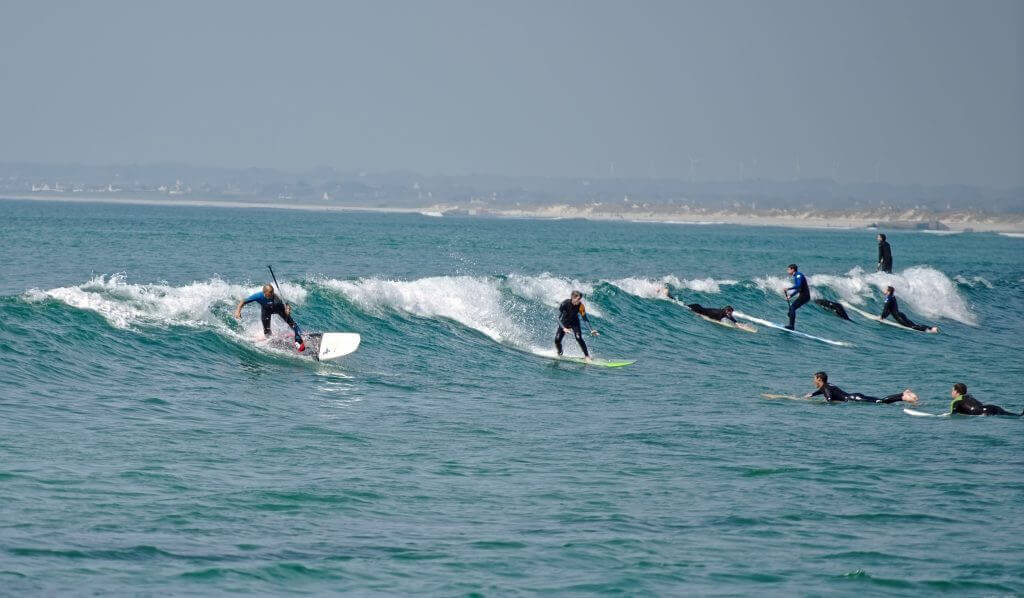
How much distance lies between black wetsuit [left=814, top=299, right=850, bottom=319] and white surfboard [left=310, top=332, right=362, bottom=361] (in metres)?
19.1

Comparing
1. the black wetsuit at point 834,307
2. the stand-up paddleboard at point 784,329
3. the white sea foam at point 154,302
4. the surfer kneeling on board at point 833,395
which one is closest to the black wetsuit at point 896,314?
the black wetsuit at point 834,307

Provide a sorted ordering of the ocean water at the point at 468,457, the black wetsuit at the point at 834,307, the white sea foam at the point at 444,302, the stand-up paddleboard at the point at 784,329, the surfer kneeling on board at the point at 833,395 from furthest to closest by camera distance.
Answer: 1. the black wetsuit at the point at 834,307
2. the stand-up paddleboard at the point at 784,329
3. the white sea foam at the point at 444,302
4. the surfer kneeling on board at the point at 833,395
5. the ocean water at the point at 468,457

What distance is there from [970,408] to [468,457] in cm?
850

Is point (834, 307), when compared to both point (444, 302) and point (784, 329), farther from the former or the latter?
point (444, 302)

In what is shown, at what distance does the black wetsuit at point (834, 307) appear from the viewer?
1454 inches

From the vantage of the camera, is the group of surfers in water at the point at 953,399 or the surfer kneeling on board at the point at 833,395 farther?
the surfer kneeling on board at the point at 833,395

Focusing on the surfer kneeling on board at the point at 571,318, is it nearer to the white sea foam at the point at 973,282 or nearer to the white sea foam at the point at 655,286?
the white sea foam at the point at 655,286

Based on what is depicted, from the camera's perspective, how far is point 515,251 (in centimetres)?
7938

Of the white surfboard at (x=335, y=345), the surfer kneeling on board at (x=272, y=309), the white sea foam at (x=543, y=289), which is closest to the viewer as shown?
the surfer kneeling on board at (x=272, y=309)

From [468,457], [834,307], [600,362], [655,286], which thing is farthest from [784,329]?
[468,457]

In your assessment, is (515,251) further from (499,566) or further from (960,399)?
(499,566)

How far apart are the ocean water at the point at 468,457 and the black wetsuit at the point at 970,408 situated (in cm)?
45

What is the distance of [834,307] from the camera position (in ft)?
123

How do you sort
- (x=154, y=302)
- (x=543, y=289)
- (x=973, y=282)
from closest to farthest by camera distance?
(x=154, y=302)
(x=543, y=289)
(x=973, y=282)
